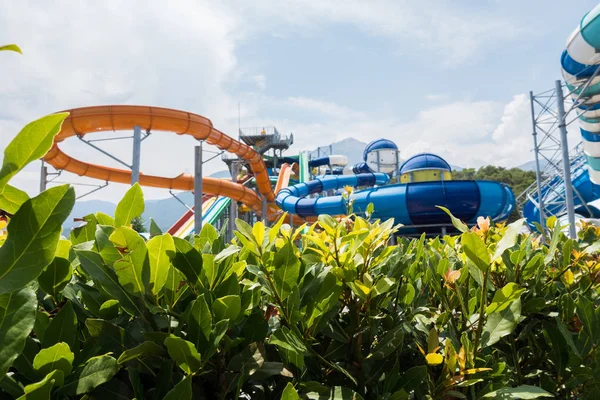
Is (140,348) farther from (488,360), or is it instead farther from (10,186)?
(488,360)

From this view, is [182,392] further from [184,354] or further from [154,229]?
[154,229]

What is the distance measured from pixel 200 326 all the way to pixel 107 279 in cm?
13

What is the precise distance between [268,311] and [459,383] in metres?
0.34

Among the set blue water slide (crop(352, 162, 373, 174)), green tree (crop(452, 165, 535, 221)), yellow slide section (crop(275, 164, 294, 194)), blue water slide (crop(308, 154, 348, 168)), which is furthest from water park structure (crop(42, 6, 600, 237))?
green tree (crop(452, 165, 535, 221))

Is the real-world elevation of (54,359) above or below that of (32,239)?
below

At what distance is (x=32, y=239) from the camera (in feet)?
1.10

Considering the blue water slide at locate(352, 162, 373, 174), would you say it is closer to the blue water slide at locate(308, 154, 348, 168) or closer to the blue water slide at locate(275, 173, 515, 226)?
the blue water slide at locate(308, 154, 348, 168)

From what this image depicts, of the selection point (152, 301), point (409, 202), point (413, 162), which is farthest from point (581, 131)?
point (152, 301)

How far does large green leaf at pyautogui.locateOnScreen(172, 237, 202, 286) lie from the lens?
1.78ft

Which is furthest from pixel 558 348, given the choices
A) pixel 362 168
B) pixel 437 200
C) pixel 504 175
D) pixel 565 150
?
pixel 504 175

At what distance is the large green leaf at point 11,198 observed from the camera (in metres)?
0.45

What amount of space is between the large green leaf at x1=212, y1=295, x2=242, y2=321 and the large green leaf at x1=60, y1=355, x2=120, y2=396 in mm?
126

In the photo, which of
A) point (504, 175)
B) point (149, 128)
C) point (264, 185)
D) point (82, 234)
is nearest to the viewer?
point (82, 234)

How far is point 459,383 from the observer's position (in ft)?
1.90
